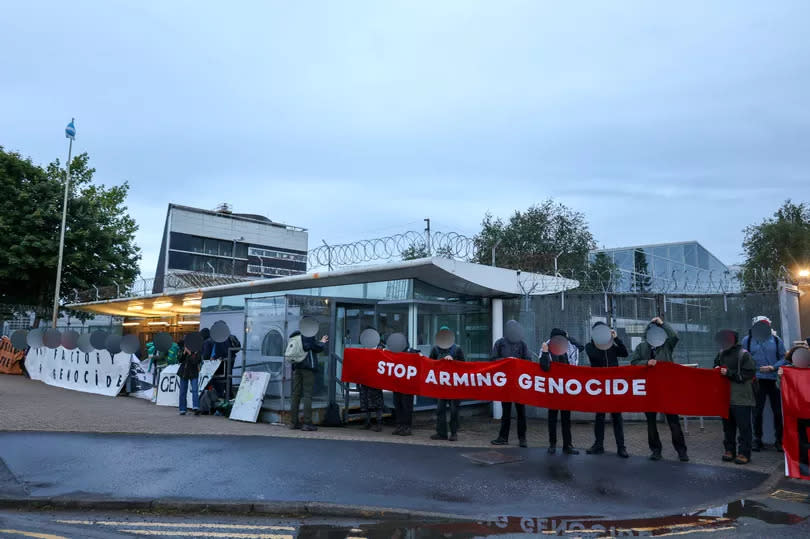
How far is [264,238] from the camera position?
4934cm

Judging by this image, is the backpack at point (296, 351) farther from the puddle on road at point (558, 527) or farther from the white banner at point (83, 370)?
the white banner at point (83, 370)

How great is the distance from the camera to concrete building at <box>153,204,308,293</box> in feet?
144

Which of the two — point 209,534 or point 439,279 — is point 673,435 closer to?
point 439,279

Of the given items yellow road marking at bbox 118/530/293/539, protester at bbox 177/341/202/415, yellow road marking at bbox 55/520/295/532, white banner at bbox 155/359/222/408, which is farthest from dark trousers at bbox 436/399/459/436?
white banner at bbox 155/359/222/408

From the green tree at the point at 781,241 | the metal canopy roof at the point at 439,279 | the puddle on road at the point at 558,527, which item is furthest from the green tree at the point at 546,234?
the puddle on road at the point at 558,527

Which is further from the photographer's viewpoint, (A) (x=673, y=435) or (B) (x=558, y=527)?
(A) (x=673, y=435)

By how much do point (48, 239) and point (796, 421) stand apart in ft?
101

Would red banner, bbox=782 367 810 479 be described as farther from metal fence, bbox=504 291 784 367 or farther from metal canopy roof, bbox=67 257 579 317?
metal canopy roof, bbox=67 257 579 317

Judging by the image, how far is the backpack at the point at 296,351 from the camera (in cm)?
1105

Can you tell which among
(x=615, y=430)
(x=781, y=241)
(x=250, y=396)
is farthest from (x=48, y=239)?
(x=781, y=241)

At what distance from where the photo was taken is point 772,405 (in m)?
9.42

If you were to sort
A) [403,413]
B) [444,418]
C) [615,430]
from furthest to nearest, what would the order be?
[403,413], [444,418], [615,430]

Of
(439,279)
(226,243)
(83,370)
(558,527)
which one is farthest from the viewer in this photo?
(226,243)

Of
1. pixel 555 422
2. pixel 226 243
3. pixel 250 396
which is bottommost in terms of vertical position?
pixel 555 422
